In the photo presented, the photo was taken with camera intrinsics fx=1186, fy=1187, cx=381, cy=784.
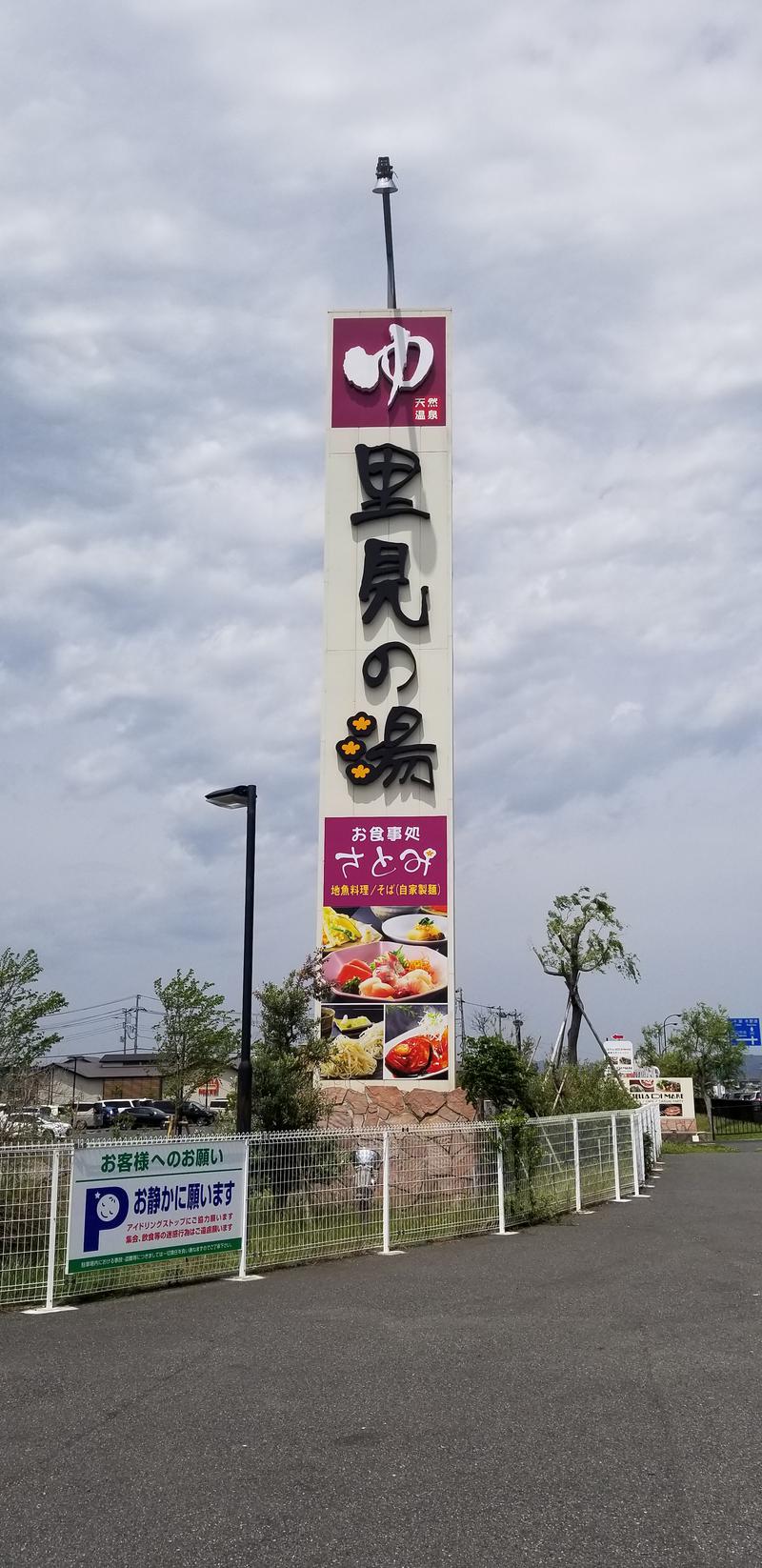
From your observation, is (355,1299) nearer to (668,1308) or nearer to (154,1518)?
(668,1308)

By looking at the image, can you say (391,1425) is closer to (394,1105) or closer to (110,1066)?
(394,1105)

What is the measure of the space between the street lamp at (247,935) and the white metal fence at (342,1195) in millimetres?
2172

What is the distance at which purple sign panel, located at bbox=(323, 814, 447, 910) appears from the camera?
2270 centimetres

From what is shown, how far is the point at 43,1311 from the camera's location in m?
9.72

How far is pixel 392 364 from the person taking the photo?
2530 centimetres

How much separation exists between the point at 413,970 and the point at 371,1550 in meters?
17.8

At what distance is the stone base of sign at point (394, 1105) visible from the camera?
69.9 ft

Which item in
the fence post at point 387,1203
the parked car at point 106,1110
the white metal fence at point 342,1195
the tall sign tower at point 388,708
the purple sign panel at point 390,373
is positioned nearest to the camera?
→ the white metal fence at point 342,1195

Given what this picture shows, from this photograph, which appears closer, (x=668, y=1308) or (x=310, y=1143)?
(x=668, y=1308)

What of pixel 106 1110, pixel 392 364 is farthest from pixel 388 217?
pixel 106 1110

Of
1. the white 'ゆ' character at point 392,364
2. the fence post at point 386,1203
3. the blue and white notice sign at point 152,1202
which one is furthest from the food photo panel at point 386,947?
the blue and white notice sign at point 152,1202

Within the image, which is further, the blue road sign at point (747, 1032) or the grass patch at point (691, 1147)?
the blue road sign at point (747, 1032)

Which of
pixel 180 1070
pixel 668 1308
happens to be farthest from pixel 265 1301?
pixel 180 1070

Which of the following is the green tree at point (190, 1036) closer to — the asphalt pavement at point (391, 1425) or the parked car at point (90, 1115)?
the parked car at point (90, 1115)
